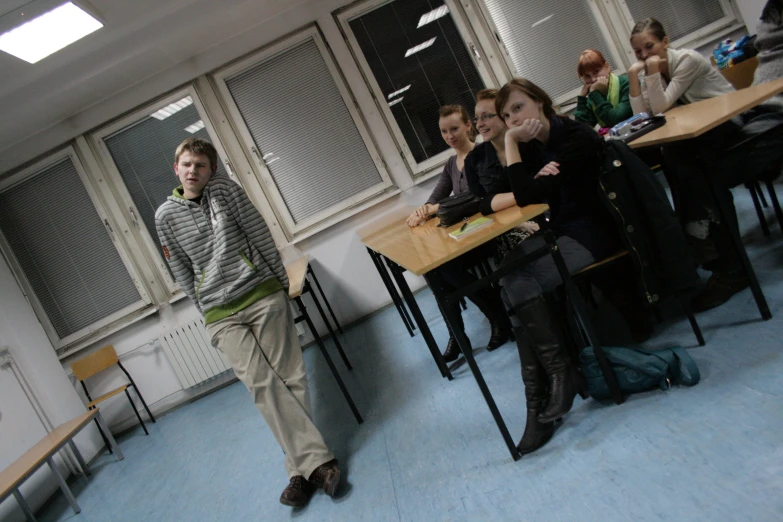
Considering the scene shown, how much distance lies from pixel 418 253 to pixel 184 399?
3930mm

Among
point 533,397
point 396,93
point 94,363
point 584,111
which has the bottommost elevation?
point 533,397

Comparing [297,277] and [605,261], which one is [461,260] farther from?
[297,277]

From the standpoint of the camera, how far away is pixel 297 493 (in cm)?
228

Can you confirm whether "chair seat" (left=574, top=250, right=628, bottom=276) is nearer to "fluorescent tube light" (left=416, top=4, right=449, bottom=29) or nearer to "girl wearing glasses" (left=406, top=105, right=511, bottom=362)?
"girl wearing glasses" (left=406, top=105, right=511, bottom=362)

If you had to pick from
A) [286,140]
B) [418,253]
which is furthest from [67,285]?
[418,253]

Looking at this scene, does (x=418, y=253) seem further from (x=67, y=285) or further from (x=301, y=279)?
(x=67, y=285)

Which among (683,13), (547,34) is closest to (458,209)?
(547,34)

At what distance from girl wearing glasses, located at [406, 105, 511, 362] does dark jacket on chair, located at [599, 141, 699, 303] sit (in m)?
1.09

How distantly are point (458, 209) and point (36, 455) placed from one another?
3123 millimetres

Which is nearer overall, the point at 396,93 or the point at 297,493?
the point at 297,493

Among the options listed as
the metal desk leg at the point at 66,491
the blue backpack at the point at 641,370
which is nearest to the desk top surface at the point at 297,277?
the blue backpack at the point at 641,370

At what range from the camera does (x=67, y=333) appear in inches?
199

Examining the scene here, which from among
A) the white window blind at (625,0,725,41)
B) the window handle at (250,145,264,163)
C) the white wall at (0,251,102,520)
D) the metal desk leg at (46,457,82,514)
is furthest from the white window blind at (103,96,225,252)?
the white window blind at (625,0,725,41)

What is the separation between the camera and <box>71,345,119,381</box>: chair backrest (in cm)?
480
